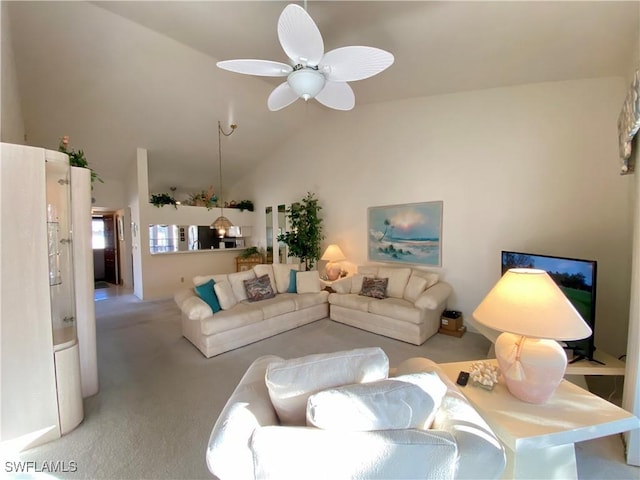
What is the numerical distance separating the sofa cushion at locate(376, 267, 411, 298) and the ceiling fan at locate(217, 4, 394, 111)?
275 cm

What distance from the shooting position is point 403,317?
349 centimetres

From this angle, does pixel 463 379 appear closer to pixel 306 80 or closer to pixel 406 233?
pixel 306 80

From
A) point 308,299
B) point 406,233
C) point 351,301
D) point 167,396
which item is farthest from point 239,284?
point 406,233

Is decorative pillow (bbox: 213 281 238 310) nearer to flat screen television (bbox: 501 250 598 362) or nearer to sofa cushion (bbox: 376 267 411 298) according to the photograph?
sofa cushion (bbox: 376 267 411 298)

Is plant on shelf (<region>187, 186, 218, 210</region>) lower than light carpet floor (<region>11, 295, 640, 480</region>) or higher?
higher

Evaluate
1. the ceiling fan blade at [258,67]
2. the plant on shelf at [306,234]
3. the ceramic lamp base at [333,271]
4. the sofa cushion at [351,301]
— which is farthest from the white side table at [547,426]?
the plant on shelf at [306,234]

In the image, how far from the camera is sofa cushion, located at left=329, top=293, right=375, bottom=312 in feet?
12.8

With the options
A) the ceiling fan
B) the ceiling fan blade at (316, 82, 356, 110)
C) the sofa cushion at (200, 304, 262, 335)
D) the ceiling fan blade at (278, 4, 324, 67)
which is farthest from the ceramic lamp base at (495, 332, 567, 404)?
the sofa cushion at (200, 304, 262, 335)

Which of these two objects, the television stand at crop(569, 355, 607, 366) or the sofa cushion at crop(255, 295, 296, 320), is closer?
the television stand at crop(569, 355, 607, 366)

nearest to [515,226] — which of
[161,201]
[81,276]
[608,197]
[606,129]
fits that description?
[608,197]

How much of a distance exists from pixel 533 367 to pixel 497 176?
9.49 ft

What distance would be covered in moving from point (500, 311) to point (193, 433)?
215 centimetres

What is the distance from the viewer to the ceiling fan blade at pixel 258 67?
199 centimetres

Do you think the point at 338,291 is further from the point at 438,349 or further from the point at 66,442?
the point at 66,442
